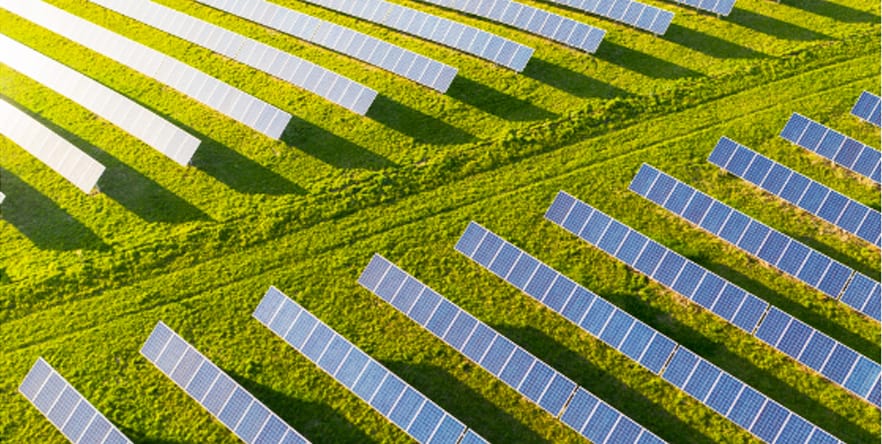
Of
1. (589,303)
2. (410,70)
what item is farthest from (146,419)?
(410,70)

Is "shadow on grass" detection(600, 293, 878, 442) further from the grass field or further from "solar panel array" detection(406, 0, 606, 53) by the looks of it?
"solar panel array" detection(406, 0, 606, 53)

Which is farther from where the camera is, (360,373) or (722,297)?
(722,297)

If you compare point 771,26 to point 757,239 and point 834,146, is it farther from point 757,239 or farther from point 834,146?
point 757,239

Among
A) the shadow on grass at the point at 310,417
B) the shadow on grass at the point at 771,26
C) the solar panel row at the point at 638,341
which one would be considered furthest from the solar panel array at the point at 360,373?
the shadow on grass at the point at 771,26

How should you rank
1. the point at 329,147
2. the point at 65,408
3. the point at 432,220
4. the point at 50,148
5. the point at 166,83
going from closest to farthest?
the point at 65,408, the point at 432,220, the point at 329,147, the point at 50,148, the point at 166,83

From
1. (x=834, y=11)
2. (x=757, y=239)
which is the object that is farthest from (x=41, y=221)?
(x=834, y=11)

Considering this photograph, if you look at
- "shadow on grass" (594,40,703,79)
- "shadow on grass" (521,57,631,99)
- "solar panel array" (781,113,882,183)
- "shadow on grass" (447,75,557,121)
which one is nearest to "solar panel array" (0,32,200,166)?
"shadow on grass" (447,75,557,121)

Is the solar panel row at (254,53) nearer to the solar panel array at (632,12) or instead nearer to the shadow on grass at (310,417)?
the solar panel array at (632,12)
